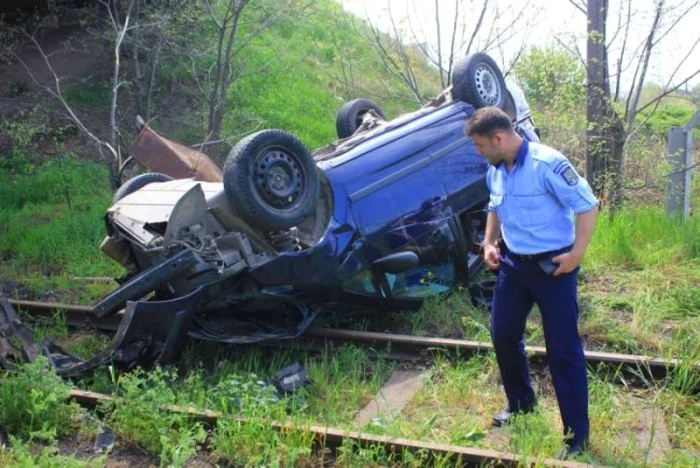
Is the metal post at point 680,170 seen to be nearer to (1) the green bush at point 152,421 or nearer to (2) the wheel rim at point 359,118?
(2) the wheel rim at point 359,118

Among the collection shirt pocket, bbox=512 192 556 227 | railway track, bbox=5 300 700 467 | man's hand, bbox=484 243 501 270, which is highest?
shirt pocket, bbox=512 192 556 227

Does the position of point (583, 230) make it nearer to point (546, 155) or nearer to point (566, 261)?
point (566, 261)

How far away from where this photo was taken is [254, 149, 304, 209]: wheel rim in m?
5.62

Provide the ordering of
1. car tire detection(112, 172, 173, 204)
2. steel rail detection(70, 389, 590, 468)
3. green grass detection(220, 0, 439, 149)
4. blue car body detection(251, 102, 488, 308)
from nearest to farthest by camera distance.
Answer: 1. steel rail detection(70, 389, 590, 468)
2. blue car body detection(251, 102, 488, 308)
3. car tire detection(112, 172, 173, 204)
4. green grass detection(220, 0, 439, 149)

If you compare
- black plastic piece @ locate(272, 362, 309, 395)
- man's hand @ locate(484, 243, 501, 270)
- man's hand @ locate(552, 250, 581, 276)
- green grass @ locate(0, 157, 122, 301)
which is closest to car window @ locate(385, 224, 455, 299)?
black plastic piece @ locate(272, 362, 309, 395)

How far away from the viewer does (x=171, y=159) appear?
7844mm

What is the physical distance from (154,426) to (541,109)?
963 centimetres

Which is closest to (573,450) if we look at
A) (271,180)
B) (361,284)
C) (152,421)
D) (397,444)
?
(397,444)

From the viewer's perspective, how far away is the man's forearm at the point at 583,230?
382 centimetres

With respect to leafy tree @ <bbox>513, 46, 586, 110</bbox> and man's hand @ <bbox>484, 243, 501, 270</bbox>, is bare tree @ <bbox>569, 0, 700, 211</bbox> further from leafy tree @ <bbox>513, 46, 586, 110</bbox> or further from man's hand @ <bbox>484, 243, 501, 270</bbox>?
man's hand @ <bbox>484, 243, 501, 270</bbox>

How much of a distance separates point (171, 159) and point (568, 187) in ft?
16.4

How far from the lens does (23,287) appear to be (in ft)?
27.8

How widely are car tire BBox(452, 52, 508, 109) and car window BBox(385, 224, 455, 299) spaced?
1.58 m

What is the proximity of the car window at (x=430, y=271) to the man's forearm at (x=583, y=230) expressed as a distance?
2.57 metres
